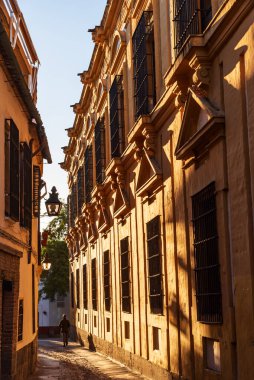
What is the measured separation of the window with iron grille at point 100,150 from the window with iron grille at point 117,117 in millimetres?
2302

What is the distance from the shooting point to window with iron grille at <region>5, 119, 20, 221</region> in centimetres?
1141

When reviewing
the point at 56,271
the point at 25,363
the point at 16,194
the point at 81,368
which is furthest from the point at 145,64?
the point at 56,271

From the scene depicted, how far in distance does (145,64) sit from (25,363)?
6.52 m

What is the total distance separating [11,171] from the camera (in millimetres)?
11758

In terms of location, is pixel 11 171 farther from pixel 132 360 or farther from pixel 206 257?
pixel 132 360

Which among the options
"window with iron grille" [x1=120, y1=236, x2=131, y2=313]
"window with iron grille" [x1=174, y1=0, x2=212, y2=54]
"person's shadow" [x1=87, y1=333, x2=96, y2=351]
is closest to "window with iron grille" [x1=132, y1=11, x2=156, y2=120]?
"window with iron grille" [x1=174, y1=0, x2=212, y2=54]

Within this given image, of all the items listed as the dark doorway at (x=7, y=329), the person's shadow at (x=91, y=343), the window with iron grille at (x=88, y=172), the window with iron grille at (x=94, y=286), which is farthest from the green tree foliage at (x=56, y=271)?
the dark doorway at (x=7, y=329)

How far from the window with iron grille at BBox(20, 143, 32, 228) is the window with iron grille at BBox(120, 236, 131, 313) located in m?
2.53

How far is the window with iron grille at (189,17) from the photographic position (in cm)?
947

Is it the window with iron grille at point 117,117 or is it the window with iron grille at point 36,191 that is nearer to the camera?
the window with iron grille at point 36,191

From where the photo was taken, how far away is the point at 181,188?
10672 millimetres

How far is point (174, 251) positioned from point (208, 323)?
2.17m

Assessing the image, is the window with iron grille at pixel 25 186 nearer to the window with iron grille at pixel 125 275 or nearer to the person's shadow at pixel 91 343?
the window with iron grille at pixel 125 275

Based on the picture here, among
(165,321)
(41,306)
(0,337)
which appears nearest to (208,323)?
(165,321)
